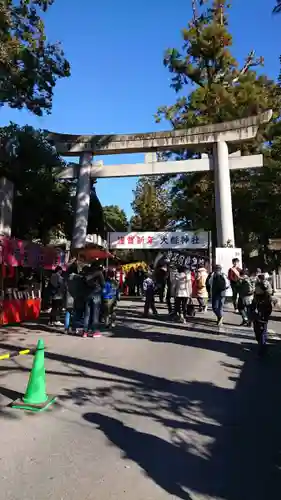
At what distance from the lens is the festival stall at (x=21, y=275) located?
1048cm

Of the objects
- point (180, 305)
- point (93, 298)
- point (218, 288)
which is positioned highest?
point (218, 288)

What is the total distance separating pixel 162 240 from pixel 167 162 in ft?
11.2

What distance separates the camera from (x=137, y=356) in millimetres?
7270

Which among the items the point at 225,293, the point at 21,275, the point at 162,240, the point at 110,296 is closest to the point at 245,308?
the point at 225,293

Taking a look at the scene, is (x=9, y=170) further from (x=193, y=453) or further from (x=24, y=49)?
(x=193, y=453)

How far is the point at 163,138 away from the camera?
55.8 feet

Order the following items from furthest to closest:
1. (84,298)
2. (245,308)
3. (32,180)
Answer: (32,180) < (245,308) < (84,298)

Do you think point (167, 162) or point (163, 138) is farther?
point (167, 162)

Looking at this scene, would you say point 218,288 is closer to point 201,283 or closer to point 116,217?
point 201,283

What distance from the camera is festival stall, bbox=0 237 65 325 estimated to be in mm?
10477

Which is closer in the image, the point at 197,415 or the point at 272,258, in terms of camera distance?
the point at 197,415

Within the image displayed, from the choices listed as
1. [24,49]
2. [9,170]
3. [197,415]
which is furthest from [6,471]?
[9,170]

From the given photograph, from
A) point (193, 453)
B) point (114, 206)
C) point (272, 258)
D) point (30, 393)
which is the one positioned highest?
point (114, 206)

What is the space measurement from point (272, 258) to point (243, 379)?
21331mm
